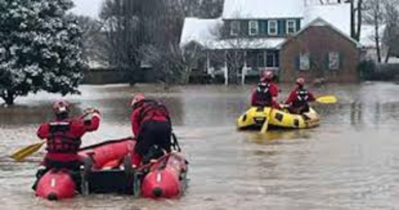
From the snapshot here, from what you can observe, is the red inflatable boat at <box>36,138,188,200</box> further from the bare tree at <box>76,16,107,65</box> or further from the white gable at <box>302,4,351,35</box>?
the bare tree at <box>76,16,107,65</box>

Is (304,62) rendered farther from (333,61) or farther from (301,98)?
(301,98)

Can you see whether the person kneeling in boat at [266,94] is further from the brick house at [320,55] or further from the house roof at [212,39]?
the brick house at [320,55]

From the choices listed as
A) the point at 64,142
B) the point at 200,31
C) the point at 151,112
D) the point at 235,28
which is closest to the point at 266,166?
the point at 151,112

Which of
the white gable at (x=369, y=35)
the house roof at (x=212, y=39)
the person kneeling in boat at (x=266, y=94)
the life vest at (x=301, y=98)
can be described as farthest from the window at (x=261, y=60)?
the person kneeling in boat at (x=266, y=94)

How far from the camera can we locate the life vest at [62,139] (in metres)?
14.0

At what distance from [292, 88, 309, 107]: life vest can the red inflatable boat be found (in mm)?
13904

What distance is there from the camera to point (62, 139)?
14.0 m

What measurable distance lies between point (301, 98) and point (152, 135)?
1419cm

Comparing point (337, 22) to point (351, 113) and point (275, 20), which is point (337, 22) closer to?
point (275, 20)

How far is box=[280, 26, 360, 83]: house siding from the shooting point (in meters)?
74.8

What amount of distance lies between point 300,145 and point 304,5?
59.6 metres

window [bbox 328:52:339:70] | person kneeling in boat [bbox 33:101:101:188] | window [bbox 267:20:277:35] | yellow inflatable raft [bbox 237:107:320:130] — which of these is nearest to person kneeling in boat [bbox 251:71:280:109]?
yellow inflatable raft [bbox 237:107:320:130]

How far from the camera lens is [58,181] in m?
13.8

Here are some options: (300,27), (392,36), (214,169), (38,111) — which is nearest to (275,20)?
(300,27)
